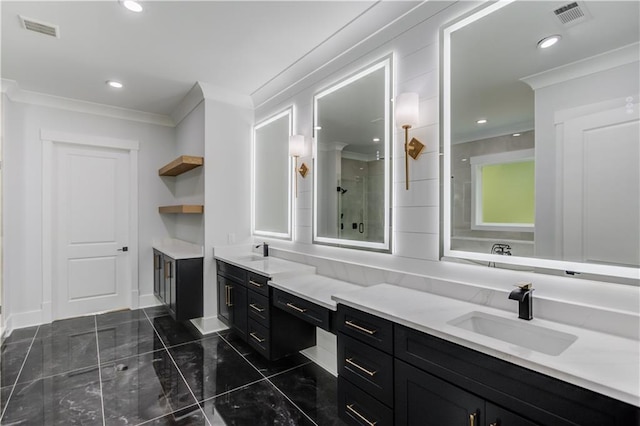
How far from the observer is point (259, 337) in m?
2.78

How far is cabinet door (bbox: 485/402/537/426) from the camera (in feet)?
3.58

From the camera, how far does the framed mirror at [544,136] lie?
132cm

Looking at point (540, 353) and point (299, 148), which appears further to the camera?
point (299, 148)

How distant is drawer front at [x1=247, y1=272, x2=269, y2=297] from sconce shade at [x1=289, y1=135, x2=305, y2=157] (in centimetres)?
127

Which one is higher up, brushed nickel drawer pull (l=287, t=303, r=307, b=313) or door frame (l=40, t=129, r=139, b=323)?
door frame (l=40, t=129, r=139, b=323)

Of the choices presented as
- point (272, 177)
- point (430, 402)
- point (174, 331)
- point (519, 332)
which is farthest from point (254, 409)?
point (272, 177)

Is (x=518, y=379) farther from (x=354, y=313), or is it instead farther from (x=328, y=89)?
(x=328, y=89)

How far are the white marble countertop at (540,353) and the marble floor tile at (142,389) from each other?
Result: 1.58 metres

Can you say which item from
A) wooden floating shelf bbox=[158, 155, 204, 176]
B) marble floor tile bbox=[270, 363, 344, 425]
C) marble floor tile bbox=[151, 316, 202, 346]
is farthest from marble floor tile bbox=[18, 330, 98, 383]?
wooden floating shelf bbox=[158, 155, 204, 176]

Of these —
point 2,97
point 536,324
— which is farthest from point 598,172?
point 2,97

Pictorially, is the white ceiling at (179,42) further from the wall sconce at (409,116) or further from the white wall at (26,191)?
the wall sconce at (409,116)

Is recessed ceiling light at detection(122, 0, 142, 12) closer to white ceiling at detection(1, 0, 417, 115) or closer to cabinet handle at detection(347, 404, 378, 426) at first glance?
white ceiling at detection(1, 0, 417, 115)

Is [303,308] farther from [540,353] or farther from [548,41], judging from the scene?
[548,41]

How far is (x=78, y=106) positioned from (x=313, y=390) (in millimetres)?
4572
